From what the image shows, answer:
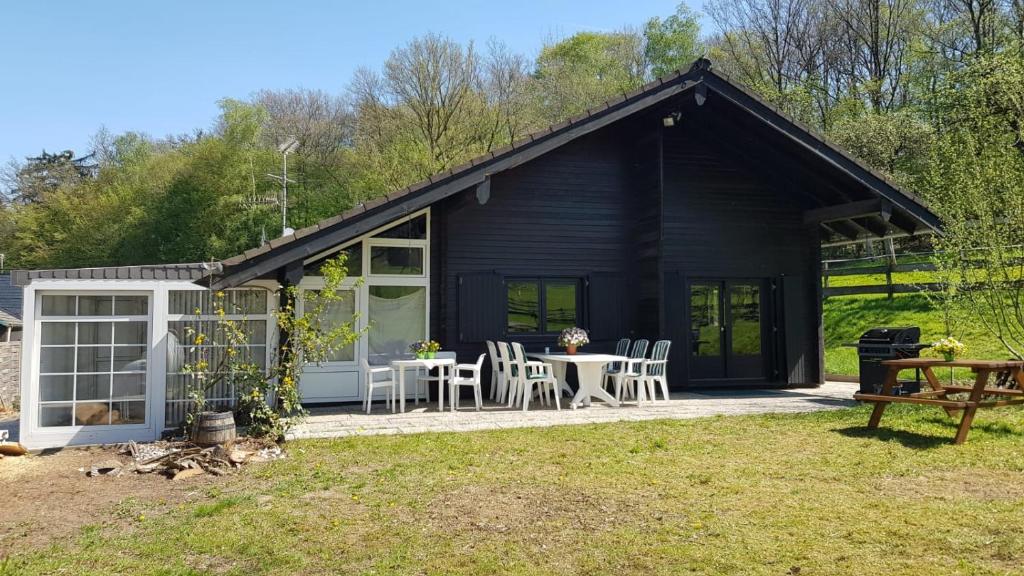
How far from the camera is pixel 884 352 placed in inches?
344

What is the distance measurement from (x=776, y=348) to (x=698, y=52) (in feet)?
59.7

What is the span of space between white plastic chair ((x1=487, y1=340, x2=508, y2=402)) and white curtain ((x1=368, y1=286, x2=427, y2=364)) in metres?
0.99

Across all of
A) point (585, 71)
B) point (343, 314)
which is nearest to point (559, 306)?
point (343, 314)

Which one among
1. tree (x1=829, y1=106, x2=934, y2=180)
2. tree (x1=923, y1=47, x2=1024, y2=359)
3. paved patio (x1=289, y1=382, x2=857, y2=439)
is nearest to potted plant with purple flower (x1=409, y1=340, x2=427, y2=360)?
paved patio (x1=289, y1=382, x2=857, y2=439)

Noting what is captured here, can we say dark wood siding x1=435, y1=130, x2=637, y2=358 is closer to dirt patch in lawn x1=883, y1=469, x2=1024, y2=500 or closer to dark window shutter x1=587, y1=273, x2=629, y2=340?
dark window shutter x1=587, y1=273, x2=629, y2=340

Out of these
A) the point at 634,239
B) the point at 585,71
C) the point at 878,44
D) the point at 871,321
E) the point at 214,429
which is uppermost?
the point at 878,44

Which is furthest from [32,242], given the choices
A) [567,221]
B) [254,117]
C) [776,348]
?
[776,348]

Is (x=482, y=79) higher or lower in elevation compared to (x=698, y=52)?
lower

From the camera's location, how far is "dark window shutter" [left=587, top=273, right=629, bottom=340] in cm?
1028

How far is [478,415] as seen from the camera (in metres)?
8.12

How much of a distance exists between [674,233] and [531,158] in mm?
2990

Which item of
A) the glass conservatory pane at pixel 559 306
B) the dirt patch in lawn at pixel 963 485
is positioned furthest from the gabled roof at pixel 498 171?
the dirt patch in lawn at pixel 963 485

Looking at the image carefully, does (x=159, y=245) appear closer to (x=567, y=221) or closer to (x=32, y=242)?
(x=32, y=242)

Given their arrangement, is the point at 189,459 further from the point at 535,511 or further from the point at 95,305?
the point at 535,511
